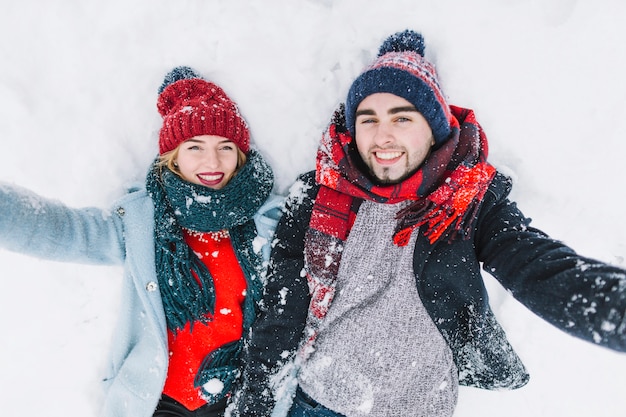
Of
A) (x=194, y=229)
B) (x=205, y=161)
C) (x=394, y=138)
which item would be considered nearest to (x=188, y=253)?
(x=194, y=229)

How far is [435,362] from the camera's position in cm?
191

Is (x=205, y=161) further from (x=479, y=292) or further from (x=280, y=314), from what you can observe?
(x=479, y=292)

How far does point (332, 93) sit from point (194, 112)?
0.74 m

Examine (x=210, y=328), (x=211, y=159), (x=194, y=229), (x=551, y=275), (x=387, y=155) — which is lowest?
(x=210, y=328)

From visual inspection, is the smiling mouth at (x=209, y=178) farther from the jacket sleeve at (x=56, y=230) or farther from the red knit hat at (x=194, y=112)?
the jacket sleeve at (x=56, y=230)

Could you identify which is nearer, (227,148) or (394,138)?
(394,138)

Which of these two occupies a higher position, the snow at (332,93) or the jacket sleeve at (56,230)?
the snow at (332,93)

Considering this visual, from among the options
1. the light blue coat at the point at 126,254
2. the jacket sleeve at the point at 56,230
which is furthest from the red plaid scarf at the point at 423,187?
the jacket sleeve at the point at 56,230

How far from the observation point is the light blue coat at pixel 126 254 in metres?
1.83

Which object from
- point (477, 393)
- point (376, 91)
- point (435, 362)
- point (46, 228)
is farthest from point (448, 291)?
point (46, 228)

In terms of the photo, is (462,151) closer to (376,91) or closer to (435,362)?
(376,91)

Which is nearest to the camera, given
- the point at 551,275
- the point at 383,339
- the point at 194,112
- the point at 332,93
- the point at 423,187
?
the point at 551,275

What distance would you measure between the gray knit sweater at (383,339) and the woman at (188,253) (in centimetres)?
43

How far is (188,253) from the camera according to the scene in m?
2.09
